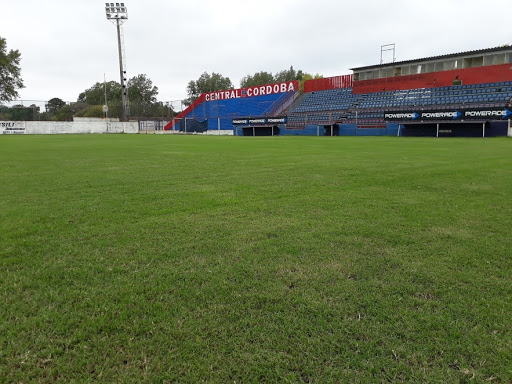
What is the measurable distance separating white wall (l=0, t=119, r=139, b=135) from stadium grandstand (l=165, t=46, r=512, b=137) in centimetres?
1092

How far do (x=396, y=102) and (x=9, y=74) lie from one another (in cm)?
5707

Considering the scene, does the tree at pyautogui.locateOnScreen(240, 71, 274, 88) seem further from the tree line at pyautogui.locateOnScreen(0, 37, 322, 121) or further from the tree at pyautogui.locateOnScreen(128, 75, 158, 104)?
the tree at pyautogui.locateOnScreen(128, 75, 158, 104)

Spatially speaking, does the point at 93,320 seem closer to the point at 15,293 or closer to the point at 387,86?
the point at 15,293

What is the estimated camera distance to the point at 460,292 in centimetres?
239

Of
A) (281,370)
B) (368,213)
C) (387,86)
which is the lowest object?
(281,370)

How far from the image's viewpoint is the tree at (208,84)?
285ft

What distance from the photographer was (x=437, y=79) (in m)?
34.2

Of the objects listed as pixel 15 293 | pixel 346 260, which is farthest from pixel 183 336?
pixel 346 260

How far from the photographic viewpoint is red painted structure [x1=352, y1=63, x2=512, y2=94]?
30695mm

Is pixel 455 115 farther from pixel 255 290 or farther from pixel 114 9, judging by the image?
pixel 114 9

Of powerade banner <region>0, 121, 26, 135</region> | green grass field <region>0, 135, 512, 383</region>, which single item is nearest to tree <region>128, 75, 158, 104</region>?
powerade banner <region>0, 121, 26, 135</region>

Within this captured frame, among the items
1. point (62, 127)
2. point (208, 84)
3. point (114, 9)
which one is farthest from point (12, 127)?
point (208, 84)

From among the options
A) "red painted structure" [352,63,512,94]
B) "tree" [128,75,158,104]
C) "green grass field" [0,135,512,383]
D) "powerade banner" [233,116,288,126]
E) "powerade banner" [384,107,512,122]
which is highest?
"tree" [128,75,158,104]

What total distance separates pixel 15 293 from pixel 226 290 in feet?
4.69
